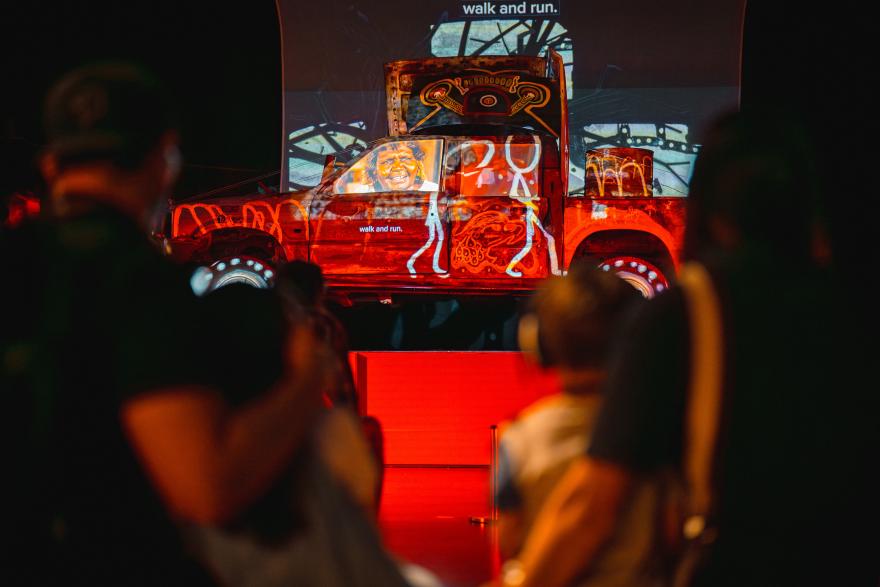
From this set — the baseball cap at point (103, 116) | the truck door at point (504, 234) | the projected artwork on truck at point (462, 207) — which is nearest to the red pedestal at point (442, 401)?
the projected artwork on truck at point (462, 207)

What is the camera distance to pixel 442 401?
7086 millimetres

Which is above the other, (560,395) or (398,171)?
(398,171)

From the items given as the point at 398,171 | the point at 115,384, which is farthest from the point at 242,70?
the point at 115,384

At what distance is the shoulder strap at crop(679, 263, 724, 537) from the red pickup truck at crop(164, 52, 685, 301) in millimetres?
7231

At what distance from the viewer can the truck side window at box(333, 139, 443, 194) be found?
8.80 meters

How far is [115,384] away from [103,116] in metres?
0.35

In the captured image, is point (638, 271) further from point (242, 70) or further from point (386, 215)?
point (242, 70)

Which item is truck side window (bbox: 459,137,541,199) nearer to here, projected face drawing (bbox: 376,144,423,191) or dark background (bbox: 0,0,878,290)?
projected face drawing (bbox: 376,144,423,191)

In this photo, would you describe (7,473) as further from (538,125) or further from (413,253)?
(538,125)

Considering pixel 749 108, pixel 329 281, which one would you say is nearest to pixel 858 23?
pixel 329 281

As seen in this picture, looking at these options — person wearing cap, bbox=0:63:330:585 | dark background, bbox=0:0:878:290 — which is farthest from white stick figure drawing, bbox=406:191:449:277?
person wearing cap, bbox=0:63:330:585

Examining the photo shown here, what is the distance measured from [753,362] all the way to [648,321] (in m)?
0.15

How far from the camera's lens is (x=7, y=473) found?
4.36ft

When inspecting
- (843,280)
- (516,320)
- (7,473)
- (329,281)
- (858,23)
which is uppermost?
(858,23)
